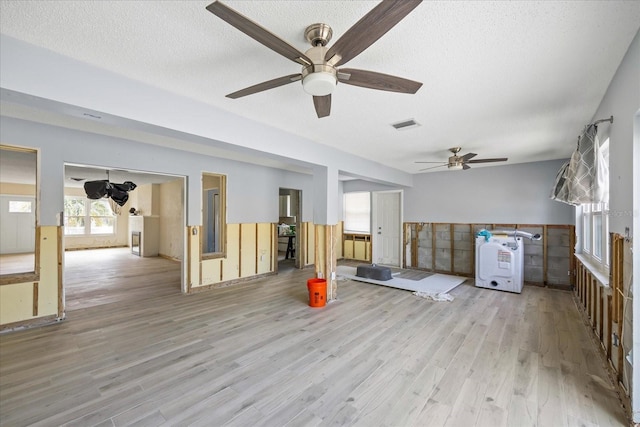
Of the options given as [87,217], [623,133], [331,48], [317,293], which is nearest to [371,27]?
[331,48]

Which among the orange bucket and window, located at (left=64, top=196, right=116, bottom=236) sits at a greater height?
window, located at (left=64, top=196, right=116, bottom=236)

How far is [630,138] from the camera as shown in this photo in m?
1.91

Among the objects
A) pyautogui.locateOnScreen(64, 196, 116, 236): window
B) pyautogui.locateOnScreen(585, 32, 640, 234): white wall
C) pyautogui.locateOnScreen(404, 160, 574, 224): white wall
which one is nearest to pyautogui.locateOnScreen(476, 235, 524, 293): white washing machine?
pyautogui.locateOnScreen(404, 160, 574, 224): white wall

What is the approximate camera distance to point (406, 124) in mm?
3547

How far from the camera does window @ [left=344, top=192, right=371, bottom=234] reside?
854 centimetres

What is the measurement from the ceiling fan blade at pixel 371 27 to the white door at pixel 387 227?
20.7 feet

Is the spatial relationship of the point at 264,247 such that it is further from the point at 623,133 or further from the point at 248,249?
the point at 623,133

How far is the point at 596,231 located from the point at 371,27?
451 centimetres

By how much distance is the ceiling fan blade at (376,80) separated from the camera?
1.85m

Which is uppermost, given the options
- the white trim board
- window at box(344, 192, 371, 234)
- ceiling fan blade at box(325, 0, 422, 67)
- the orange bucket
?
ceiling fan blade at box(325, 0, 422, 67)

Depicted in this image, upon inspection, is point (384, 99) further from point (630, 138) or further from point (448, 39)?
point (630, 138)

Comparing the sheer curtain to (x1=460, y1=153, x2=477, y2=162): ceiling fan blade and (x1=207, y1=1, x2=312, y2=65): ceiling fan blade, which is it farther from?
(x1=207, y1=1, x2=312, y2=65): ceiling fan blade

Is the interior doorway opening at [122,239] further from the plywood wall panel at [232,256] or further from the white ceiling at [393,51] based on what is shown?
the white ceiling at [393,51]

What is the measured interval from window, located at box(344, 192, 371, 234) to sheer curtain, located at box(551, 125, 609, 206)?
5686mm
